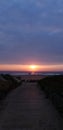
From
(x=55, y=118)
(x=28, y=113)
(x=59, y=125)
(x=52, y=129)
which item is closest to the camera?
(x=52, y=129)

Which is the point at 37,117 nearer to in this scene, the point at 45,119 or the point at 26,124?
the point at 45,119

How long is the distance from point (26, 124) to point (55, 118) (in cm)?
202

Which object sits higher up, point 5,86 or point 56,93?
point 5,86

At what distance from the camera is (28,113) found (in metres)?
15.2

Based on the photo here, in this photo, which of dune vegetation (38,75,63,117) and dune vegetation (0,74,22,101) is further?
dune vegetation (0,74,22,101)

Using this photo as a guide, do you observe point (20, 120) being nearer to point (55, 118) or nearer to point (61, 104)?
point (55, 118)

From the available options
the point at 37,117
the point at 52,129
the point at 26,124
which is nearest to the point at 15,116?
the point at 37,117

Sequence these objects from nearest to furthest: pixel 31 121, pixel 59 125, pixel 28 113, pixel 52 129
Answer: pixel 52 129
pixel 59 125
pixel 31 121
pixel 28 113

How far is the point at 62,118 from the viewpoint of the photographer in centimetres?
1359

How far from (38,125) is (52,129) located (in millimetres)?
1010

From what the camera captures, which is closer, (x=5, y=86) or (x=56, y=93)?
(x=56, y=93)

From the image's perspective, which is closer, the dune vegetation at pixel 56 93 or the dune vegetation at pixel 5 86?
the dune vegetation at pixel 56 93

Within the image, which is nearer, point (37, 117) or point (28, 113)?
point (37, 117)

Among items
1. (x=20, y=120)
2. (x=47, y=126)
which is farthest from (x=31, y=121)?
(x=47, y=126)
